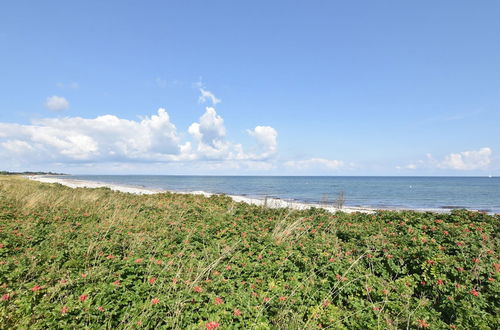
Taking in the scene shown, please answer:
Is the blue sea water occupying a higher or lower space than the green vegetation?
lower

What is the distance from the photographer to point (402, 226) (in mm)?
8633

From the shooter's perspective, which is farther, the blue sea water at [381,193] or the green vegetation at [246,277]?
the blue sea water at [381,193]

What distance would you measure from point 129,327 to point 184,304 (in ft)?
2.81

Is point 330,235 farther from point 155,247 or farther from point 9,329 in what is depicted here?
point 9,329

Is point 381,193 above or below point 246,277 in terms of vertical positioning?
below

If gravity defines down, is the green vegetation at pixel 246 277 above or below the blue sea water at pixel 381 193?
above

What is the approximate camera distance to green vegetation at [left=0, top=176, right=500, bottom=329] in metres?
3.99

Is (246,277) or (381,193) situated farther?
(381,193)

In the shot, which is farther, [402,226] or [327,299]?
Result: [402,226]

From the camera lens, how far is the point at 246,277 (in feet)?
17.9

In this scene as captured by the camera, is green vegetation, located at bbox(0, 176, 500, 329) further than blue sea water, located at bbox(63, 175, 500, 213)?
No

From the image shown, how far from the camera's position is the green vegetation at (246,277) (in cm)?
399

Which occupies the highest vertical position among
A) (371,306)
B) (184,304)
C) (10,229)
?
(10,229)

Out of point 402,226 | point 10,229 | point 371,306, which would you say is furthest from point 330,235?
point 10,229
